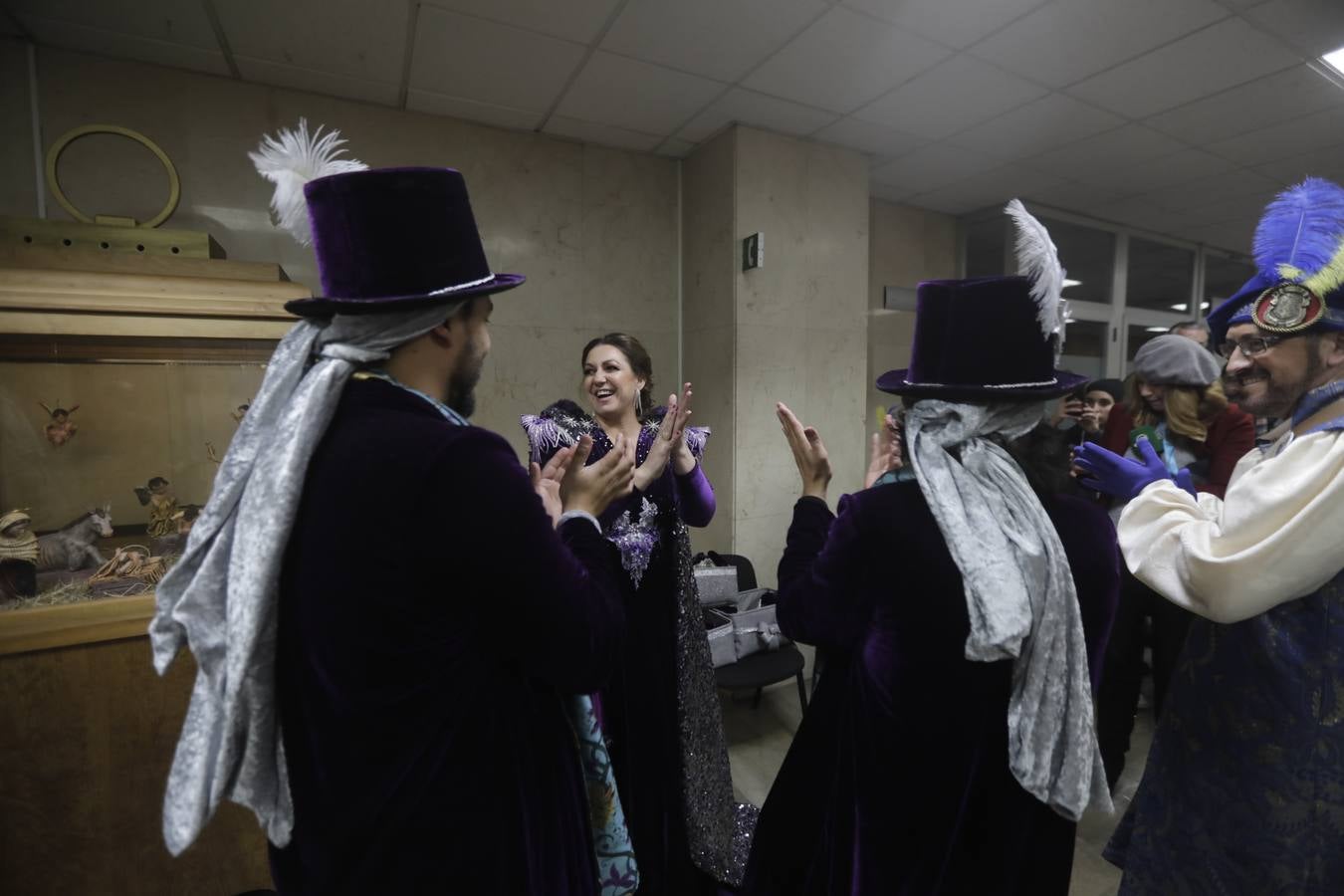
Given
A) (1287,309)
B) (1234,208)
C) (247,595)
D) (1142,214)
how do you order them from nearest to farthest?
(247,595)
(1287,309)
(1234,208)
(1142,214)

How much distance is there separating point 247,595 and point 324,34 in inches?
103

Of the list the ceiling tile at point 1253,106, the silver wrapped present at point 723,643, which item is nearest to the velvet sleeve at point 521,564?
the silver wrapped present at point 723,643

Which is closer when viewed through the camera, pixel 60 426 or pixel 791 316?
pixel 60 426

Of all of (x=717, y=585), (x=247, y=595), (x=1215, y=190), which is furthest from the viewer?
(x=1215, y=190)

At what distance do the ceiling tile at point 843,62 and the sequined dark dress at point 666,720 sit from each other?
6.64ft

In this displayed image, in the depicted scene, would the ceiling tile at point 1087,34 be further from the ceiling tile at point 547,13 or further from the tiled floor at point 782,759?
the tiled floor at point 782,759

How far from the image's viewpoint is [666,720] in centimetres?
156

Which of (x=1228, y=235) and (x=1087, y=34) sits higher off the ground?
(x=1087, y=34)

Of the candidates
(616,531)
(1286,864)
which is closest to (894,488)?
(616,531)

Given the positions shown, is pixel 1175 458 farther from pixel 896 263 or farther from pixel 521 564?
pixel 896 263

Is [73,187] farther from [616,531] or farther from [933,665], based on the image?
[933,665]

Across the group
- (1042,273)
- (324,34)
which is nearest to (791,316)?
(1042,273)

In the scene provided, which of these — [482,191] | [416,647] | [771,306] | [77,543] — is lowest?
[77,543]

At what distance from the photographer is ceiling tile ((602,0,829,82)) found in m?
2.20
